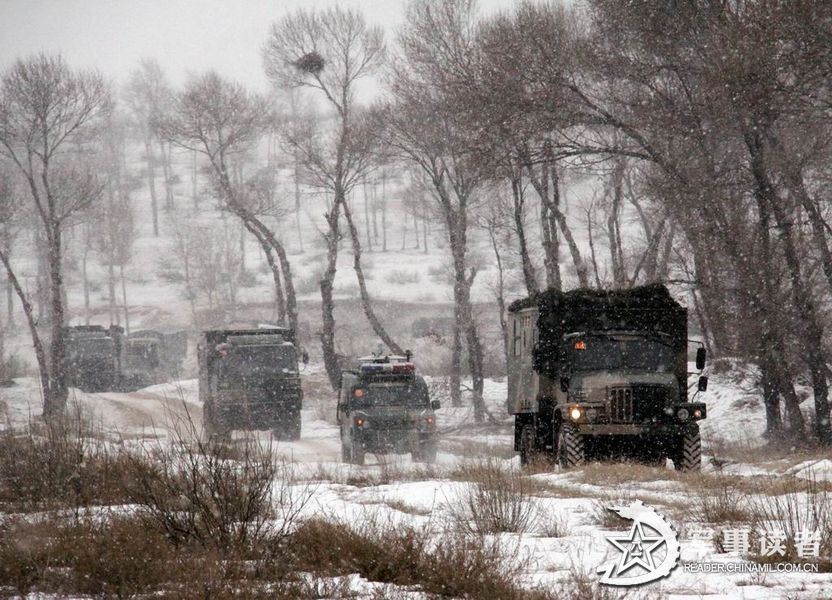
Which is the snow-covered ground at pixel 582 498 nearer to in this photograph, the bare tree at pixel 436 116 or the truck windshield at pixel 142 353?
the bare tree at pixel 436 116

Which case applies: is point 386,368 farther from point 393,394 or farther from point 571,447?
point 571,447

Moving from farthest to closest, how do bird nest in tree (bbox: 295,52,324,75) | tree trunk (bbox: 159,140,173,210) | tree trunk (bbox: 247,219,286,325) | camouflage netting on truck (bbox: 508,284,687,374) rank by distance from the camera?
tree trunk (bbox: 159,140,173,210) < tree trunk (bbox: 247,219,286,325) < bird nest in tree (bbox: 295,52,324,75) < camouflage netting on truck (bbox: 508,284,687,374)

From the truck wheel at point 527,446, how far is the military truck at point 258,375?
8455mm

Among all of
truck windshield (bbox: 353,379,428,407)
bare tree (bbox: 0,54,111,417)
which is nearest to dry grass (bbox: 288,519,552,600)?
truck windshield (bbox: 353,379,428,407)

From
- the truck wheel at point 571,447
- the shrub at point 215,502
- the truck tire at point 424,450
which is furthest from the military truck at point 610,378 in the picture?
the shrub at point 215,502

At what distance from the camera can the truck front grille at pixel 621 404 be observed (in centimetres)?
1340

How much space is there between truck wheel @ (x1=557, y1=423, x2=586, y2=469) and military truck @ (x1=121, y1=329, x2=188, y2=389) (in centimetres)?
2903

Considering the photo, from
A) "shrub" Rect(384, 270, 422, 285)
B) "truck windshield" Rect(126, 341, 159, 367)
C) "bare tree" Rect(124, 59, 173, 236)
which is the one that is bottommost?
"truck windshield" Rect(126, 341, 159, 367)

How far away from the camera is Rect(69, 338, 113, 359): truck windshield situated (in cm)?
3709

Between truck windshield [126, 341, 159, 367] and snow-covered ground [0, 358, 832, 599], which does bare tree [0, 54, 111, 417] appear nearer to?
truck windshield [126, 341, 159, 367]

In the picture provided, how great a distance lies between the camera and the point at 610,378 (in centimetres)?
1366

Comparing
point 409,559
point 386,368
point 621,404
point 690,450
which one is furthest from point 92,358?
point 409,559

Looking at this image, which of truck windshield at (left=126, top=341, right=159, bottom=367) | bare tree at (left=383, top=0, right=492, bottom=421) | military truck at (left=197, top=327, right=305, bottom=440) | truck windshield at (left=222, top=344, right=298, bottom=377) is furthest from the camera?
truck windshield at (left=126, top=341, right=159, bottom=367)

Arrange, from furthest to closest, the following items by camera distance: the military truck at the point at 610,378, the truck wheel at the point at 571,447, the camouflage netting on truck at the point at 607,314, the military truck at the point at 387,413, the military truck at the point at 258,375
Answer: the military truck at the point at 258,375 < the military truck at the point at 387,413 < the camouflage netting on truck at the point at 607,314 < the military truck at the point at 610,378 < the truck wheel at the point at 571,447
